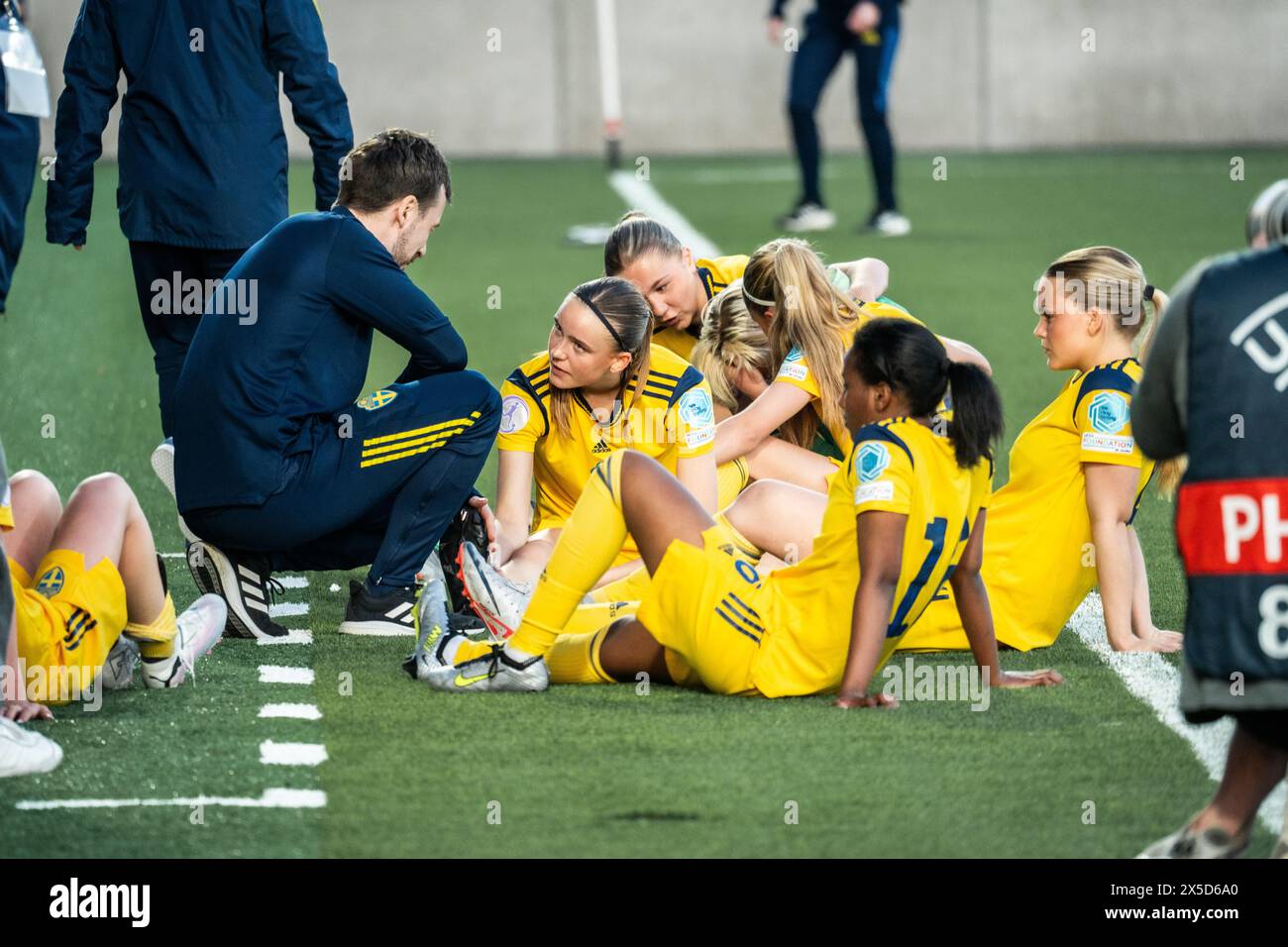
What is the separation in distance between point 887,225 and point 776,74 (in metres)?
8.09

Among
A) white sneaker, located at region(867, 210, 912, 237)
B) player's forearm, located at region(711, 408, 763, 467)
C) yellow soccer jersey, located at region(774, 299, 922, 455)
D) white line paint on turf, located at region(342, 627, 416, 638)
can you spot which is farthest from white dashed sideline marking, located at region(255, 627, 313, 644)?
white sneaker, located at region(867, 210, 912, 237)

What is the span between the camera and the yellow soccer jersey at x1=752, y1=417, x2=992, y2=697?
423cm

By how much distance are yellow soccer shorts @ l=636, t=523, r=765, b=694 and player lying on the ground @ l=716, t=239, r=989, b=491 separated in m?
1.13

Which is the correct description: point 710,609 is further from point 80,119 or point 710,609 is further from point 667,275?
point 80,119

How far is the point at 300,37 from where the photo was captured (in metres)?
6.44

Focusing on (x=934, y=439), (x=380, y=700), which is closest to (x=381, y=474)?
(x=380, y=700)

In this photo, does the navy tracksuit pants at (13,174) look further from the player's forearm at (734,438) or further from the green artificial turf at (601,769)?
the player's forearm at (734,438)

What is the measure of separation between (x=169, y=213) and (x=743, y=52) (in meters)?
16.5

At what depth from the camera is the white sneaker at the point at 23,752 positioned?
3.92 meters

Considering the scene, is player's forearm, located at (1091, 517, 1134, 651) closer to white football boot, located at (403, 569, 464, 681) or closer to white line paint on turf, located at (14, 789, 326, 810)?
white football boot, located at (403, 569, 464, 681)

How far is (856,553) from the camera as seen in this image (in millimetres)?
4355

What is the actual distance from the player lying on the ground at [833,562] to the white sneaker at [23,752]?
3.14ft
